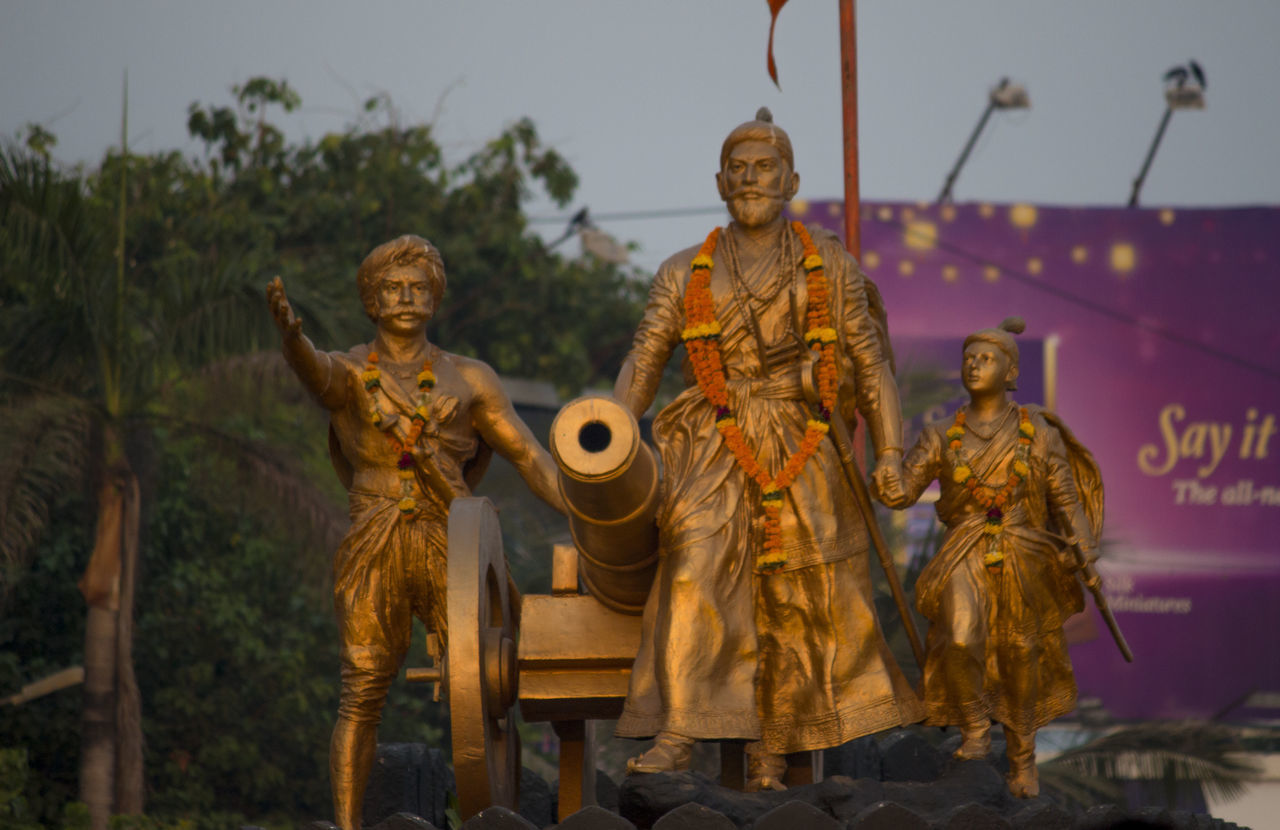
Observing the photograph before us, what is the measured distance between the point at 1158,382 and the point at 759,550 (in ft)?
43.6

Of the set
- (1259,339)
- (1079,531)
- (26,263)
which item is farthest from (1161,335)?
(1079,531)

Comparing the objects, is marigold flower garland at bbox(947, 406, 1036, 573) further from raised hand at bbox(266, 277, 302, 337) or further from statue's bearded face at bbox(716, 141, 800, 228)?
raised hand at bbox(266, 277, 302, 337)

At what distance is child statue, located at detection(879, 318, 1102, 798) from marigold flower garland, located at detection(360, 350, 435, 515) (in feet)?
6.42

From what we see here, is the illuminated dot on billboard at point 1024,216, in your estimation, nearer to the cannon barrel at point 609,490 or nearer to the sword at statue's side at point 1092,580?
the sword at statue's side at point 1092,580

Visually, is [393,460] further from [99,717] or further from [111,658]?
[99,717]

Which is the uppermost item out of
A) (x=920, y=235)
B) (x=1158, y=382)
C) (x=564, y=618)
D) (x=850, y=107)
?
(x=920, y=235)

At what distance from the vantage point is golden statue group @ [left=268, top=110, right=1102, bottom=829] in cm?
852

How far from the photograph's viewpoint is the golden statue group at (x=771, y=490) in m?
8.52

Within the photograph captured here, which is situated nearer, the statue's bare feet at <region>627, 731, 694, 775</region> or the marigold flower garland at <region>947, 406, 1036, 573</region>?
the statue's bare feet at <region>627, 731, 694, 775</region>

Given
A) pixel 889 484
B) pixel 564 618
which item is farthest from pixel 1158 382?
pixel 564 618

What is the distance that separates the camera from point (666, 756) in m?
8.09

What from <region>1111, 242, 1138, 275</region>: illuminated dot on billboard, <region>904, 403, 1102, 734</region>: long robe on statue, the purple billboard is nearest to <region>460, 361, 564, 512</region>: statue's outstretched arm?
<region>904, 403, 1102, 734</region>: long robe on statue

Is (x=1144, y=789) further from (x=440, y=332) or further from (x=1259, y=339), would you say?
(x=440, y=332)

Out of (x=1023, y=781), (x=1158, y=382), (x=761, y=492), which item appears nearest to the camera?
(x=761, y=492)
